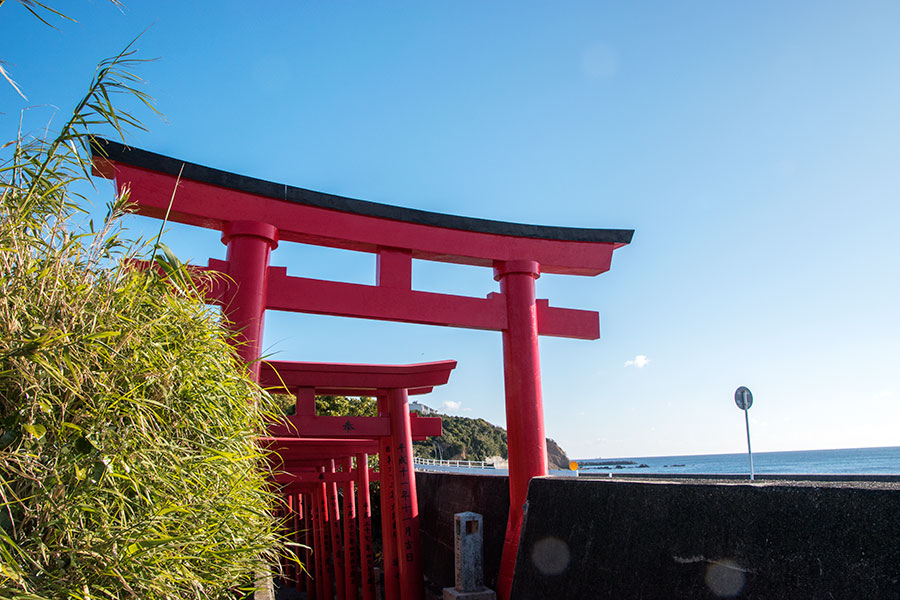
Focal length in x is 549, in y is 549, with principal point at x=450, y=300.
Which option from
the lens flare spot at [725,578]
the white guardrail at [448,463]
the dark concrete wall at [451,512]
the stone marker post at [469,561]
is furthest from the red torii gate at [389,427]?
the white guardrail at [448,463]

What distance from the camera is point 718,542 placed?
8.95 ft

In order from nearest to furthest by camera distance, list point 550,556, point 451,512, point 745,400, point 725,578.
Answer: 1. point 725,578
2. point 550,556
3. point 745,400
4. point 451,512

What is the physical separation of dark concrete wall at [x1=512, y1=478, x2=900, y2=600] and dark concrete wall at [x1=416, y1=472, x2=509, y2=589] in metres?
2.32

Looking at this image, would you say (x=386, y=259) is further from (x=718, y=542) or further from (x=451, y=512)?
(x=451, y=512)

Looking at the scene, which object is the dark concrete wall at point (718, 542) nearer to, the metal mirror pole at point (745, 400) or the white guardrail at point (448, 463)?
the metal mirror pole at point (745, 400)

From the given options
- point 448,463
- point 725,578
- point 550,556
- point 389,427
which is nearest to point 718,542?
point 725,578

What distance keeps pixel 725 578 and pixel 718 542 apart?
166 millimetres

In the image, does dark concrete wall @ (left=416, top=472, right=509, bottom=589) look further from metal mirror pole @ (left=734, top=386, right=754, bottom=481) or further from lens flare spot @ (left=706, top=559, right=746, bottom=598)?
lens flare spot @ (left=706, top=559, right=746, bottom=598)

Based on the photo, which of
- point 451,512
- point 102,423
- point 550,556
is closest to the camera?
point 102,423

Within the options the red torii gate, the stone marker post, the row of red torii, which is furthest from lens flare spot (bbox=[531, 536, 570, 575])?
the red torii gate

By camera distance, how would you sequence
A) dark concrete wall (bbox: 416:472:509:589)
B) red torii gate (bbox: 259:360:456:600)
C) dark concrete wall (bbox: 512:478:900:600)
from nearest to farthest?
1. dark concrete wall (bbox: 512:478:900:600)
2. dark concrete wall (bbox: 416:472:509:589)
3. red torii gate (bbox: 259:360:456:600)

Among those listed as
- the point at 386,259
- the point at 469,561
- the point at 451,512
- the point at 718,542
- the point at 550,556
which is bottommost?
the point at 469,561

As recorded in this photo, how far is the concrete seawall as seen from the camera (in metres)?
2.17

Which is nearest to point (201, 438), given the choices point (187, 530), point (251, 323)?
point (187, 530)
